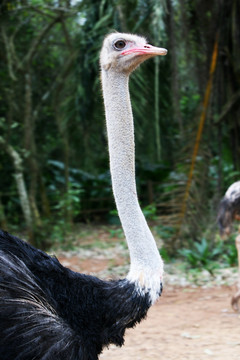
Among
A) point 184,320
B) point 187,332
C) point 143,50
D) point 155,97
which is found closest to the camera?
point 143,50

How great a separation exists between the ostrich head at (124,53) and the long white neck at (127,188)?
0.04 metres

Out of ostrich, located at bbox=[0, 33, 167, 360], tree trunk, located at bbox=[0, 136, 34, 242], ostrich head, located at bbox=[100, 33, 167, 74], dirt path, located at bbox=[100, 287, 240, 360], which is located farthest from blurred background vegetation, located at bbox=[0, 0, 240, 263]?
ostrich, located at bbox=[0, 33, 167, 360]

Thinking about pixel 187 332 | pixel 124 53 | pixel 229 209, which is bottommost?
pixel 187 332

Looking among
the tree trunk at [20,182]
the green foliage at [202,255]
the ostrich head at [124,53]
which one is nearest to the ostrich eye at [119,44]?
the ostrich head at [124,53]

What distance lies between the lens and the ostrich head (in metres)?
2.65

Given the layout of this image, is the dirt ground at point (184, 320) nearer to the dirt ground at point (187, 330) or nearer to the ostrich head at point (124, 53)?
the dirt ground at point (187, 330)

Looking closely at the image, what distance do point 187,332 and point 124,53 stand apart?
92.5 inches

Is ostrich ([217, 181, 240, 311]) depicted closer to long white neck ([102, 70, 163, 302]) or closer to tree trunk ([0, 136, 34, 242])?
long white neck ([102, 70, 163, 302])

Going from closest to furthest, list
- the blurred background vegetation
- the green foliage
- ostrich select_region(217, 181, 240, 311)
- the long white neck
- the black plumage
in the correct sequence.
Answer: the black plumage → the long white neck → ostrich select_region(217, 181, 240, 311) → the blurred background vegetation → the green foliage

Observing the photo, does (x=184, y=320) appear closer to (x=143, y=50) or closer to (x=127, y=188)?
(x=127, y=188)

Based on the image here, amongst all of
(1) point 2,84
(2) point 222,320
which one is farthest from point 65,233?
(2) point 222,320

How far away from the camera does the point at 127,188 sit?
256 cm

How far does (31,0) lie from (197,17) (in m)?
2.58

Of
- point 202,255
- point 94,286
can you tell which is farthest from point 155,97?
point 94,286
